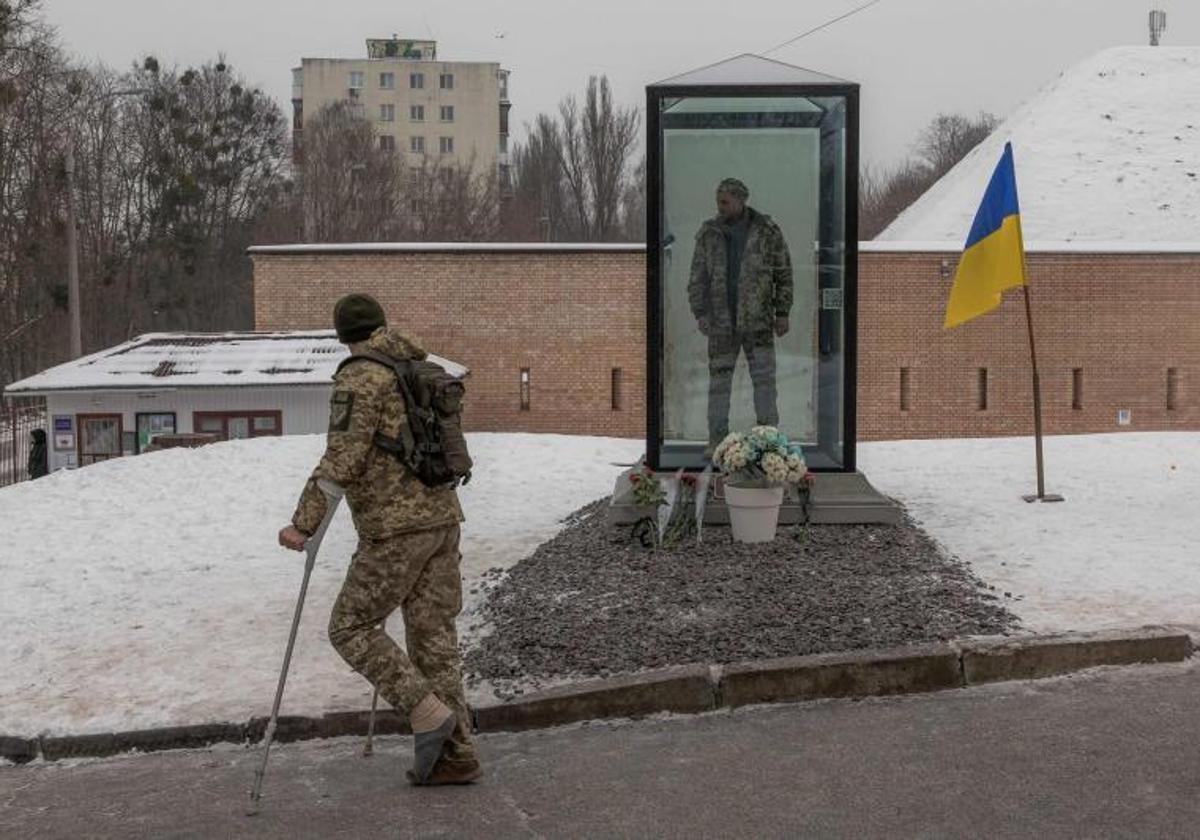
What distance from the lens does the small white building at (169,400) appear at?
26.7m

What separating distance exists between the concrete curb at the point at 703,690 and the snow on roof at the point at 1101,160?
1557 inches

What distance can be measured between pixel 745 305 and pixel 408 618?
6220 millimetres

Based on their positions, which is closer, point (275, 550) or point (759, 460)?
point (759, 460)

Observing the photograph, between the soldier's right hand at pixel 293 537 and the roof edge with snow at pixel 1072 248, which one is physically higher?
the roof edge with snow at pixel 1072 248

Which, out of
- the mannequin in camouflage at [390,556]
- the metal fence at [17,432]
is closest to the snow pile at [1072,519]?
the mannequin in camouflage at [390,556]

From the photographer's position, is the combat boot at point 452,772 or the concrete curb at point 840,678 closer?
the combat boot at point 452,772

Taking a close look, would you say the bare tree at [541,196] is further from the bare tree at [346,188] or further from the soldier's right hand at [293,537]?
the soldier's right hand at [293,537]

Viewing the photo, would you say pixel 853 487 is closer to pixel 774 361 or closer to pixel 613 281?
pixel 774 361

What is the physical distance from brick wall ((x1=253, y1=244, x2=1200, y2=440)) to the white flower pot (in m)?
22.7

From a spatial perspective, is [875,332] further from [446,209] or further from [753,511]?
[446,209]

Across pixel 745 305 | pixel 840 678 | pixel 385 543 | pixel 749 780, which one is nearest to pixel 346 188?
pixel 745 305

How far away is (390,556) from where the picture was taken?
5227mm

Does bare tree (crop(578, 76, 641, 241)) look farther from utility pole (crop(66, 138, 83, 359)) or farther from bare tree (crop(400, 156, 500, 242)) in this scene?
utility pole (crop(66, 138, 83, 359))

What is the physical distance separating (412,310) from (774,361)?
2213 cm
